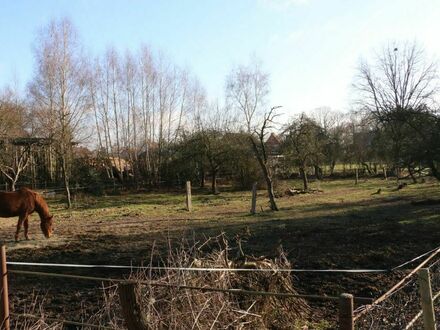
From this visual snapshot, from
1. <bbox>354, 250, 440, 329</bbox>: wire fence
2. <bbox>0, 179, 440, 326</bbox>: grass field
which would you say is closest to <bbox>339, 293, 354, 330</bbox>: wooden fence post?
<bbox>354, 250, 440, 329</bbox>: wire fence

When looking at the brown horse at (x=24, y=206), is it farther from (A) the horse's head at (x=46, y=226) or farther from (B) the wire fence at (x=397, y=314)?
(B) the wire fence at (x=397, y=314)

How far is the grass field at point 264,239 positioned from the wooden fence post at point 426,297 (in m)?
2.51

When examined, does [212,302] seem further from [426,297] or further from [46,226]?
[46,226]

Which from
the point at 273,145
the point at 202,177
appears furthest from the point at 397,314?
the point at 273,145

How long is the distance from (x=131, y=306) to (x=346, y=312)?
5.09ft

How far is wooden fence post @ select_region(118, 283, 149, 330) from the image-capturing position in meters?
3.39

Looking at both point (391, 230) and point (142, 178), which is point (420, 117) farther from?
point (142, 178)

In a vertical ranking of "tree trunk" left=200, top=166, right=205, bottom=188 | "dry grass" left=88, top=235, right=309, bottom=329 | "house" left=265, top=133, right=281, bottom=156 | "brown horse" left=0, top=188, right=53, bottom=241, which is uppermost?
"house" left=265, top=133, right=281, bottom=156

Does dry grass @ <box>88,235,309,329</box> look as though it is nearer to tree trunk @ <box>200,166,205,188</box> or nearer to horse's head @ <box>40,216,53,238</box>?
horse's head @ <box>40,216,53,238</box>

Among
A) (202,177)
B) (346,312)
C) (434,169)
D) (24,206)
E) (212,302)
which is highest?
(202,177)

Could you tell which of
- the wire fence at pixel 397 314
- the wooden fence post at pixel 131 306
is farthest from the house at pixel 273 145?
the wooden fence post at pixel 131 306

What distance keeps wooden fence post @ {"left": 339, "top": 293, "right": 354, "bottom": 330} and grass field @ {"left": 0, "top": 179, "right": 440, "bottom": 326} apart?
9.98 ft

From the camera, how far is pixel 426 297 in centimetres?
373

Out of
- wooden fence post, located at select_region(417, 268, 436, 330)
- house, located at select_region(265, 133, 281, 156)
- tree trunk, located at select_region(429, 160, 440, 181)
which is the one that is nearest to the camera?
wooden fence post, located at select_region(417, 268, 436, 330)
